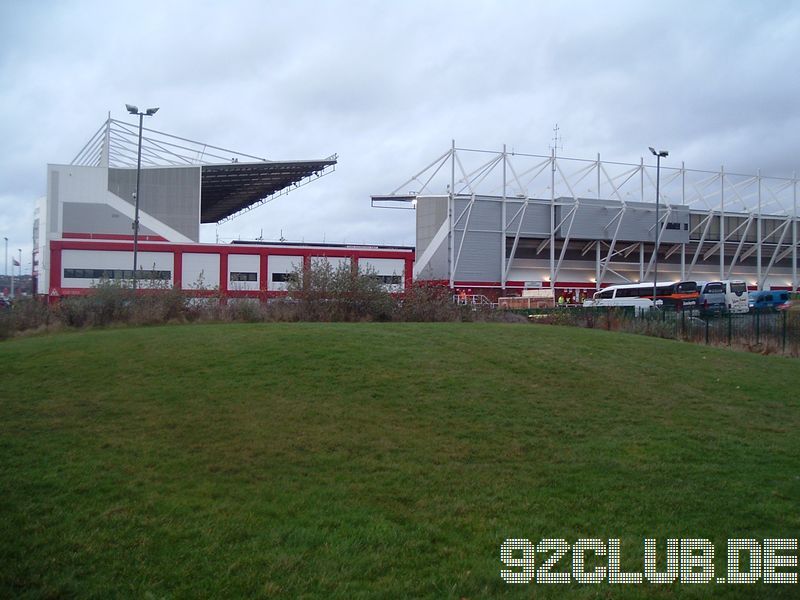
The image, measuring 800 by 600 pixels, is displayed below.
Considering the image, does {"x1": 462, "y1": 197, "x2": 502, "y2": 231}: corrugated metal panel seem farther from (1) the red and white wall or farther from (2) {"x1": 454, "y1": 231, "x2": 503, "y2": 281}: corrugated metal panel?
(1) the red and white wall

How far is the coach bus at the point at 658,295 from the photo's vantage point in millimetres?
43406

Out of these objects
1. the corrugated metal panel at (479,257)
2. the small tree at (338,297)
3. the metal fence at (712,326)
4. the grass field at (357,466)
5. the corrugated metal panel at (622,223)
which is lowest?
the grass field at (357,466)

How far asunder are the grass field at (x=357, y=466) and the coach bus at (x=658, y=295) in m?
33.1

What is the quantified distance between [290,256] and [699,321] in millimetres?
30531

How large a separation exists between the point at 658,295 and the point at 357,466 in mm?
43138

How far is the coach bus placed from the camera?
4341 centimetres

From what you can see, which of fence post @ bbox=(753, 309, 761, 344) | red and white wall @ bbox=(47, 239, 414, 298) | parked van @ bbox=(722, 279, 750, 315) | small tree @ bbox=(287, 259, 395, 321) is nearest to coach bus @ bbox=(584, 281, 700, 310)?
parked van @ bbox=(722, 279, 750, 315)

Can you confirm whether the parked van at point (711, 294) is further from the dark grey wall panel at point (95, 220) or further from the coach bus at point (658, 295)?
the dark grey wall panel at point (95, 220)

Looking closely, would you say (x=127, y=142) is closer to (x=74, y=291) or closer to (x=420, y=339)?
(x=74, y=291)

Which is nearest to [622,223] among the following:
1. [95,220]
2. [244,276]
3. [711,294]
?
[711,294]

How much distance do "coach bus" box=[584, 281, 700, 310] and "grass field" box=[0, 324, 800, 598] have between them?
109 feet

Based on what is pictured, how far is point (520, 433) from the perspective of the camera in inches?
316

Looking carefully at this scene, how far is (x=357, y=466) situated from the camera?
6.66m

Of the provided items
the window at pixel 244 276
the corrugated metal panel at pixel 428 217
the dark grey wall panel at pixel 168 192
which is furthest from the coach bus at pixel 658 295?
the dark grey wall panel at pixel 168 192
